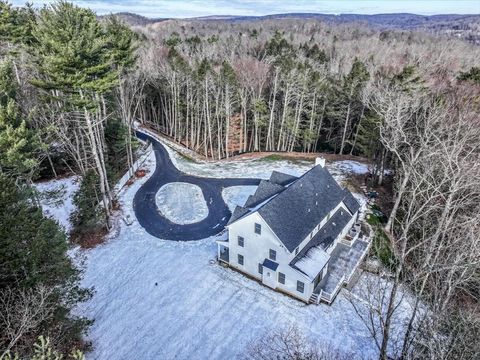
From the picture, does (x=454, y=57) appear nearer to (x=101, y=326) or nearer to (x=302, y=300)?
(x=302, y=300)

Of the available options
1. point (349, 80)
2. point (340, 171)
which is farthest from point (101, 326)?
point (349, 80)

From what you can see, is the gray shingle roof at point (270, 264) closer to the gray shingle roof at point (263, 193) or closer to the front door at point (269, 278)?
the front door at point (269, 278)

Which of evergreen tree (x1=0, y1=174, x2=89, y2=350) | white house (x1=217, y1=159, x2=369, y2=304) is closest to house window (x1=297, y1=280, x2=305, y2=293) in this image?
white house (x1=217, y1=159, x2=369, y2=304)

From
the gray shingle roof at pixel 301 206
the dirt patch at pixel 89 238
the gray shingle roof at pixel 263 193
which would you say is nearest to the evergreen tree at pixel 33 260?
the dirt patch at pixel 89 238

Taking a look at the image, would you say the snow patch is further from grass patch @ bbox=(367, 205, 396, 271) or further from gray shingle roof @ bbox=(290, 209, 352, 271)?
grass patch @ bbox=(367, 205, 396, 271)

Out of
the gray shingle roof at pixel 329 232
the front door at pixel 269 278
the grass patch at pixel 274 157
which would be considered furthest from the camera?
the grass patch at pixel 274 157

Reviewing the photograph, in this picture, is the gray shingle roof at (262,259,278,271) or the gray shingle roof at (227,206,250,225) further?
the gray shingle roof at (227,206,250,225)
